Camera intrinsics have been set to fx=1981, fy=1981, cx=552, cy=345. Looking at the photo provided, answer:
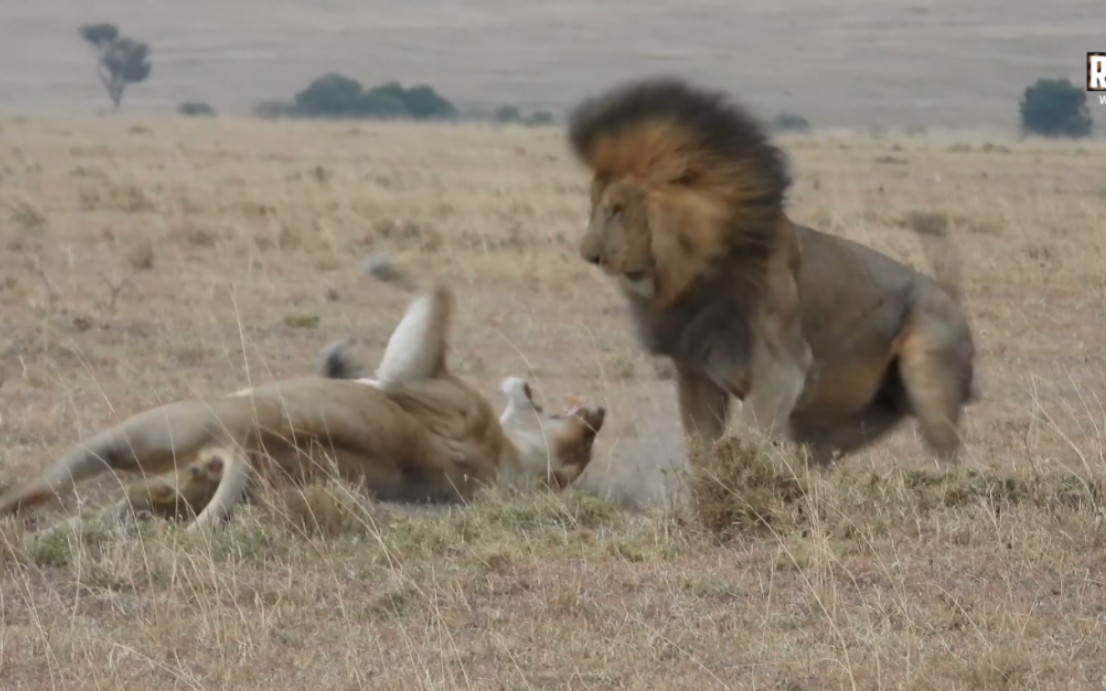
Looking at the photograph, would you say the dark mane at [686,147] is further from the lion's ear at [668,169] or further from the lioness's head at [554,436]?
the lioness's head at [554,436]

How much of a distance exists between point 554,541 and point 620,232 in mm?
1212

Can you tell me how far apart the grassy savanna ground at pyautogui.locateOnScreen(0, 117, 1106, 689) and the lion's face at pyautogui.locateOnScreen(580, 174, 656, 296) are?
2.65 feet

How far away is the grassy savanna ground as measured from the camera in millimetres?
4602

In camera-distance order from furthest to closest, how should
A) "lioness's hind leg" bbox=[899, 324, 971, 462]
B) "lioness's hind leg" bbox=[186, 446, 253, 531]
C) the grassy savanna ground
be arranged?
1. "lioness's hind leg" bbox=[899, 324, 971, 462]
2. "lioness's hind leg" bbox=[186, 446, 253, 531]
3. the grassy savanna ground

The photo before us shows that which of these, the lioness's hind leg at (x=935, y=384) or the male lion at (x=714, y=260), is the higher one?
the male lion at (x=714, y=260)

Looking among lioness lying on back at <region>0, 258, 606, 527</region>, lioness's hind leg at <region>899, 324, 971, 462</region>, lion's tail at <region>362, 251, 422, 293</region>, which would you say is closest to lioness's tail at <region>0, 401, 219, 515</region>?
lioness lying on back at <region>0, 258, 606, 527</region>

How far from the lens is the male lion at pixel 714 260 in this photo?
6.82m

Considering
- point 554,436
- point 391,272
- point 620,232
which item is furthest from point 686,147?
point 391,272

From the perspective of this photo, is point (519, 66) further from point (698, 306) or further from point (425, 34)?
point (698, 306)

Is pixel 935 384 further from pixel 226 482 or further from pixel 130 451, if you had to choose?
pixel 130 451

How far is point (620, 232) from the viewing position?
22.2ft

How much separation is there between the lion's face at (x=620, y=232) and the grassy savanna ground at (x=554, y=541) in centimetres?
81

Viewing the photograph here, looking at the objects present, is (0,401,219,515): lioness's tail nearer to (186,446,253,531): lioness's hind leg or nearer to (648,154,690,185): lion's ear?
(186,446,253,531): lioness's hind leg

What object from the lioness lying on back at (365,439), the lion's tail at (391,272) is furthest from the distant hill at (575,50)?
the lioness lying on back at (365,439)
